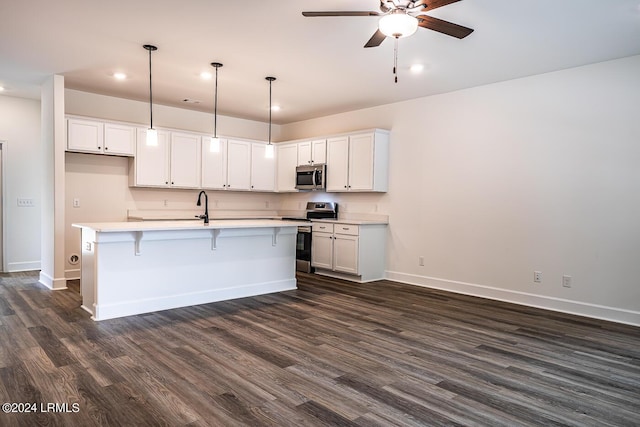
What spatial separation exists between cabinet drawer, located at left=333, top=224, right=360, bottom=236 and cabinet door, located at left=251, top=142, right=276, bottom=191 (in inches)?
77.6

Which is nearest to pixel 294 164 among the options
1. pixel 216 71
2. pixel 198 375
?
pixel 216 71

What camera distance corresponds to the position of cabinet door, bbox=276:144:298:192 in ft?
24.7

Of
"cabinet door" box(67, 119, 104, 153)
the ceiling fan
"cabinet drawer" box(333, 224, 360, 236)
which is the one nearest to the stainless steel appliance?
"cabinet drawer" box(333, 224, 360, 236)

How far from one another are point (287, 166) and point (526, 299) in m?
4.48

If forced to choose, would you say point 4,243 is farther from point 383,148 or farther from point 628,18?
point 628,18

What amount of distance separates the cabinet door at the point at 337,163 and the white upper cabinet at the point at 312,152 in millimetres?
118

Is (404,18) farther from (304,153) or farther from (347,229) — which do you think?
(304,153)

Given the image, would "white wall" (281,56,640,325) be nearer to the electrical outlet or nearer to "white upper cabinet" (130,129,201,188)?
"white upper cabinet" (130,129,201,188)

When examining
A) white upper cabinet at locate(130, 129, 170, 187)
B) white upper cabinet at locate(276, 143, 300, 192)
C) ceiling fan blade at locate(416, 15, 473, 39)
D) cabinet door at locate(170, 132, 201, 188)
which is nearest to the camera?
ceiling fan blade at locate(416, 15, 473, 39)

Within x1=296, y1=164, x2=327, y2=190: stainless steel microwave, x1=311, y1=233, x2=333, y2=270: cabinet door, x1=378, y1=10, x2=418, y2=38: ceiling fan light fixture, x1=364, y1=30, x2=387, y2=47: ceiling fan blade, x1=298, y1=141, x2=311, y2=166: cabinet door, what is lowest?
x1=311, y1=233, x2=333, y2=270: cabinet door

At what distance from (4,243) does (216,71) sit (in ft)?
14.5

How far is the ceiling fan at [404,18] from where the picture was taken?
8.66 ft

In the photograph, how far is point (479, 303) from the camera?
4980 mm

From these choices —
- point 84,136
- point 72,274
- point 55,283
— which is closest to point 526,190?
point 84,136
